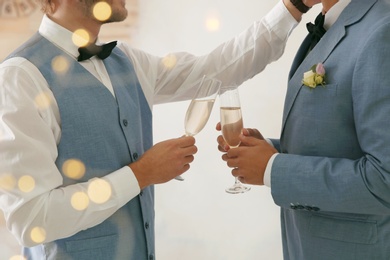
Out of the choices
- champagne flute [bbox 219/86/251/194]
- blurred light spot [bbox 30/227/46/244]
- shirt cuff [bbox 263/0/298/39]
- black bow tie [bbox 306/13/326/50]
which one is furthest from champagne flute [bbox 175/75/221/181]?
blurred light spot [bbox 30/227/46/244]

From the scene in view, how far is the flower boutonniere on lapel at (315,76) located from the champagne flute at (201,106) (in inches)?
12.7

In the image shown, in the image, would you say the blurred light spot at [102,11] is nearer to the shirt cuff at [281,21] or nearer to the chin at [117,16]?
the chin at [117,16]

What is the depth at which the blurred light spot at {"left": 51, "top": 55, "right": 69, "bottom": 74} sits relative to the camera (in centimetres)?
158

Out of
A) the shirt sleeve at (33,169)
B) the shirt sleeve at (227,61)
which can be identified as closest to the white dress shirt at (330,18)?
the shirt sleeve at (227,61)

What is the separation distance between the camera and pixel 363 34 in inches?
55.2

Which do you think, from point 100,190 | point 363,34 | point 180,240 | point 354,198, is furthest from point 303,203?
point 180,240

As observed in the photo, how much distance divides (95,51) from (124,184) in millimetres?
474

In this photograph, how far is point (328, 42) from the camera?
151 centimetres

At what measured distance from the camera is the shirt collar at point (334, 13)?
5.09ft

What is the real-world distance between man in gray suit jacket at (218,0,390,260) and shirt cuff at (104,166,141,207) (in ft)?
1.08

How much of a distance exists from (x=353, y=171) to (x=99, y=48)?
93cm

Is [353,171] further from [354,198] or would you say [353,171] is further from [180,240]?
[180,240]

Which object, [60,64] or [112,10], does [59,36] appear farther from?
[112,10]

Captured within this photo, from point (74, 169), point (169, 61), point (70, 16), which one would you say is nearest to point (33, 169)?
point (74, 169)
